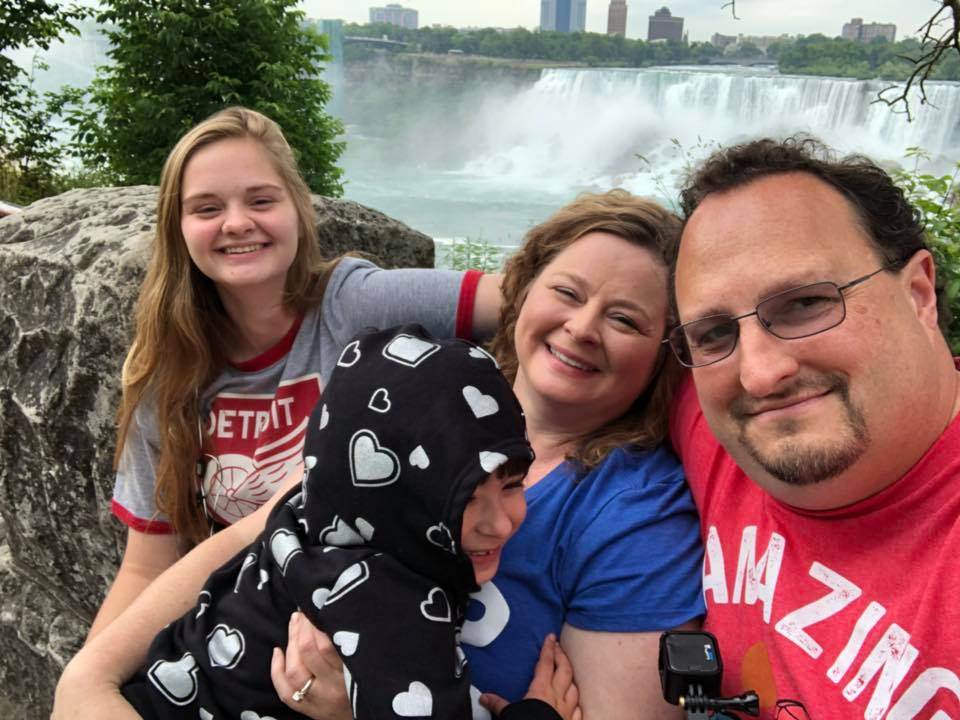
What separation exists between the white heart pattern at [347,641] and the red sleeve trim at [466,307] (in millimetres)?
1172

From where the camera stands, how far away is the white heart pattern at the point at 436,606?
1.39m

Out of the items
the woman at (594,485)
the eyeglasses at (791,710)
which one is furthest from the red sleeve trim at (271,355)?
the eyeglasses at (791,710)

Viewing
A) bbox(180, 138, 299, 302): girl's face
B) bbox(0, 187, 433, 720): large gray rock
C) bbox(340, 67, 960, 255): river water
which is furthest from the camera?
bbox(340, 67, 960, 255): river water

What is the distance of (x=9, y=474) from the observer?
2.99 m

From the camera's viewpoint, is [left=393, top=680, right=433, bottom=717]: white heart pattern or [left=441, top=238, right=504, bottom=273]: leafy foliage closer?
[left=393, top=680, right=433, bottom=717]: white heart pattern

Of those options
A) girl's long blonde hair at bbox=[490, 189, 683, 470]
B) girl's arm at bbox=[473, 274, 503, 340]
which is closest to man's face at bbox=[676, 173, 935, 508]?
girl's long blonde hair at bbox=[490, 189, 683, 470]

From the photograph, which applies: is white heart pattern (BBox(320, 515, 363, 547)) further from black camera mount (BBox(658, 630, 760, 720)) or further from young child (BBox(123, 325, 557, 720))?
black camera mount (BBox(658, 630, 760, 720))

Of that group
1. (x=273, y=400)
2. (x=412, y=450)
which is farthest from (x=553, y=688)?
(x=273, y=400)

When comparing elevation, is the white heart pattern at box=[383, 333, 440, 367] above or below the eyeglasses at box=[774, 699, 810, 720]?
above

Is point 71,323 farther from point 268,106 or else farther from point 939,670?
point 268,106

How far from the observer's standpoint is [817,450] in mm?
1337

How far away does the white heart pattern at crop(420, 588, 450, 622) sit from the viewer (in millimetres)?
1387

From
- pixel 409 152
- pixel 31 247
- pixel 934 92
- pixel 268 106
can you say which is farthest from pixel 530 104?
pixel 31 247

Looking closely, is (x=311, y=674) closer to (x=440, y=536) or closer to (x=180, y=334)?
(x=440, y=536)
